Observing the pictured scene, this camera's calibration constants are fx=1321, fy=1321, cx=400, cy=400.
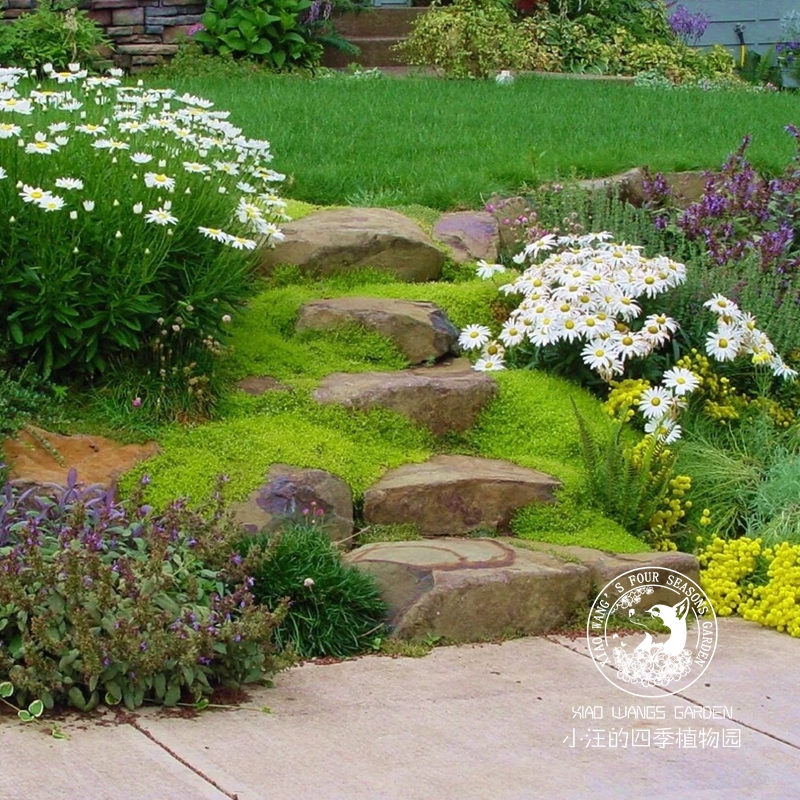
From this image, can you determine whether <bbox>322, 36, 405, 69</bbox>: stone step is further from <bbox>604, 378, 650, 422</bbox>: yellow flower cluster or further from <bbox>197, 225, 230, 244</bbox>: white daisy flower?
<bbox>197, 225, 230, 244</bbox>: white daisy flower

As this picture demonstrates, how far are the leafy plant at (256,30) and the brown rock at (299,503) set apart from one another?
8126 millimetres

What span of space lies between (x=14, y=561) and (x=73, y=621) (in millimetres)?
288

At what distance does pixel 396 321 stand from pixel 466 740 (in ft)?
8.53

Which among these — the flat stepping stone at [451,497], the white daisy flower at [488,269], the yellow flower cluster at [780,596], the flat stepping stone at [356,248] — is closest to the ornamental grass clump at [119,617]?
the flat stepping stone at [451,497]

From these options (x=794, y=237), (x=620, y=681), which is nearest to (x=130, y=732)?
(x=620, y=681)

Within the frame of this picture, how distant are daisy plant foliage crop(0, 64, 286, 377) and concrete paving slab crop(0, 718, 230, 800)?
1.80m

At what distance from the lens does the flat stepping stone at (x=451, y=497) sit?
16.4 feet

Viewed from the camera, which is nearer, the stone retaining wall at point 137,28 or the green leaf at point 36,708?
the green leaf at point 36,708

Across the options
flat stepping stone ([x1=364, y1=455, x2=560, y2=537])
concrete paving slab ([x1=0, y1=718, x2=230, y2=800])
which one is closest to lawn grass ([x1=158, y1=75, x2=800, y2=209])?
flat stepping stone ([x1=364, y1=455, x2=560, y2=537])

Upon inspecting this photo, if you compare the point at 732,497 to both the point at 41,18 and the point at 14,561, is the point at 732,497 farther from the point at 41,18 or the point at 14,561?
the point at 41,18

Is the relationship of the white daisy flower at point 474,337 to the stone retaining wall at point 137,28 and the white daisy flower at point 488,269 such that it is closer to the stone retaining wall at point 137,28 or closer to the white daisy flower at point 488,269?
the white daisy flower at point 488,269

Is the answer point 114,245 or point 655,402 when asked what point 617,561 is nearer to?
point 655,402

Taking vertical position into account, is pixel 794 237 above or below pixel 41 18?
below

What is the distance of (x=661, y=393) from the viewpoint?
568cm
